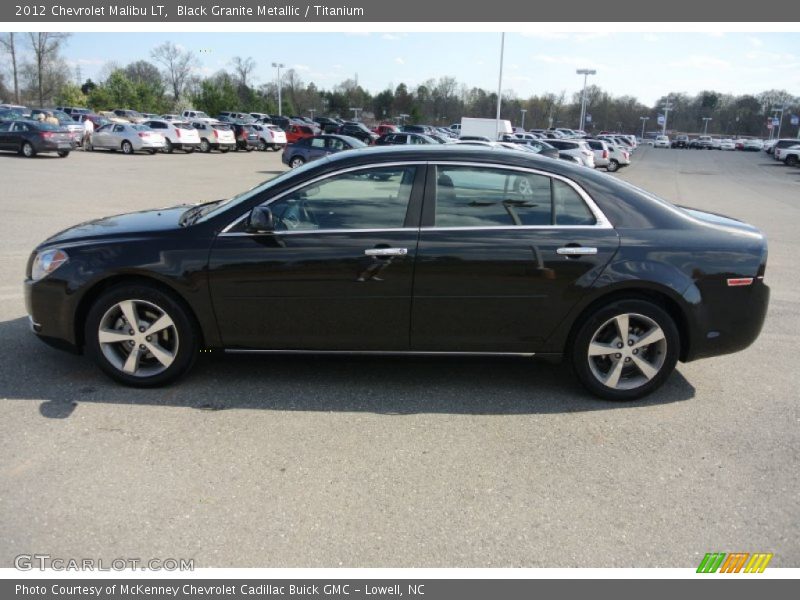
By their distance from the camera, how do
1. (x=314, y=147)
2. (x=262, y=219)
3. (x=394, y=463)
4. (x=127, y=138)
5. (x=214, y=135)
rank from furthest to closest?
1. (x=214, y=135)
2. (x=127, y=138)
3. (x=314, y=147)
4. (x=262, y=219)
5. (x=394, y=463)

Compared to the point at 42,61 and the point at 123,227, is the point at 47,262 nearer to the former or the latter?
the point at 123,227

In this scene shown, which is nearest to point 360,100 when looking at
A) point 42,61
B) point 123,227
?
point 42,61

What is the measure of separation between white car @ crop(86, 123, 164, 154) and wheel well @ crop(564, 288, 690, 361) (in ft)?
102

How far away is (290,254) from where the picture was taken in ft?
13.6

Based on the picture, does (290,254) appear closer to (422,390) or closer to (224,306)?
(224,306)

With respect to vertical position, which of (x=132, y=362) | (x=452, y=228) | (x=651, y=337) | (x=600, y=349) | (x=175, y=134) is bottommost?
(x=132, y=362)

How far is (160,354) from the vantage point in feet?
14.1

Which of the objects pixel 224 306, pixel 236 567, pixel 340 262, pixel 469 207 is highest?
pixel 469 207

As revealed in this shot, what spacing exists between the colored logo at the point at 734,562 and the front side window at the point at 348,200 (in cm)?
265

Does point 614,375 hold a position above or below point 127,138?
below

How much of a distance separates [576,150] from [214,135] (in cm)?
1959

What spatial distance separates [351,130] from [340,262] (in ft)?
119

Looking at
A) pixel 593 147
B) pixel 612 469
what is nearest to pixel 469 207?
pixel 612 469

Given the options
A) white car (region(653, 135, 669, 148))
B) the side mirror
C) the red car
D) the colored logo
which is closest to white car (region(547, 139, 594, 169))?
the red car
